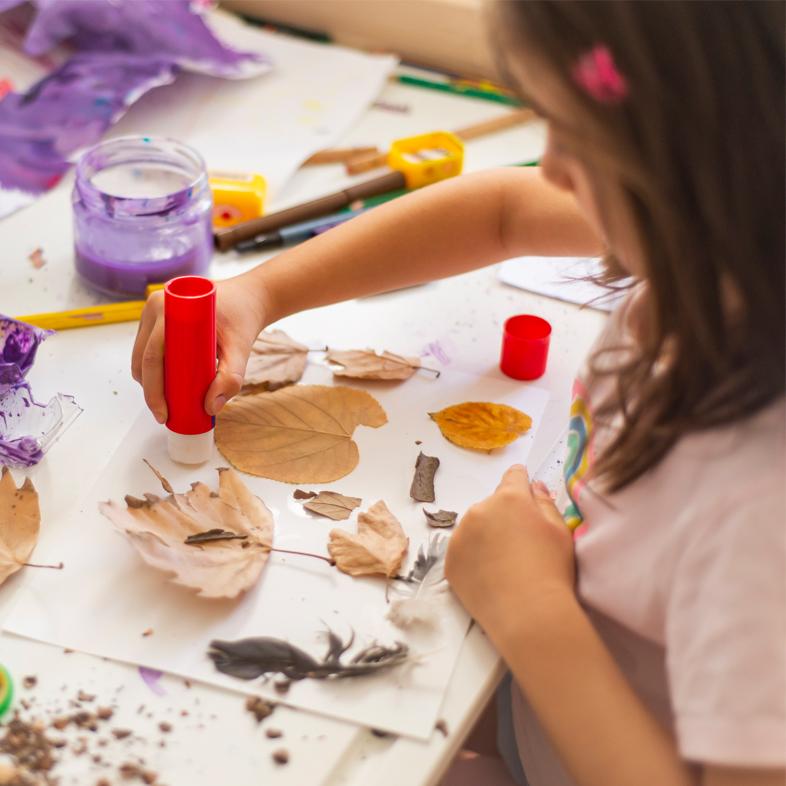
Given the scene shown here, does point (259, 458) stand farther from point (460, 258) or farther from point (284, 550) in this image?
point (460, 258)

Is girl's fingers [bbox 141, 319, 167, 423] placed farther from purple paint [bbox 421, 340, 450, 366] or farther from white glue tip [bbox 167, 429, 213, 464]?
purple paint [bbox 421, 340, 450, 366]

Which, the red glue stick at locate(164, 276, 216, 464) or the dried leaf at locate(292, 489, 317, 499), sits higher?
the red glue stick at locate(164, 276, 216, 464)

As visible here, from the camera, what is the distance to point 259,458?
688 millimetres

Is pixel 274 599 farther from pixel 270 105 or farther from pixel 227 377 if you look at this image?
pixel 270 105

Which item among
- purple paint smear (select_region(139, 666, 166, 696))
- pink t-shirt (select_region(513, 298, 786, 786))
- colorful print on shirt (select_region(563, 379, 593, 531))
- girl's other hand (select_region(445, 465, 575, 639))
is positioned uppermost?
pink t-shirt (select_region(513, 298, 786, 786))

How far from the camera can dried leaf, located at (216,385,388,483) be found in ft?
2.24

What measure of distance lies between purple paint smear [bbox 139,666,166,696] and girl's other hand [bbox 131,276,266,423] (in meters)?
0.19

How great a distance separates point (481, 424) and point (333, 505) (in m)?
0.14

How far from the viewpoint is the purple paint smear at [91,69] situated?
0.98 metres

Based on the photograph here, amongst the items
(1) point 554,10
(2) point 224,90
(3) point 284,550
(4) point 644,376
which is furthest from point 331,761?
(2) point 224,90

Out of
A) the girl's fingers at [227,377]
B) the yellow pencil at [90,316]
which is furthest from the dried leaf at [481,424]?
the yellow pencil at [90,316]

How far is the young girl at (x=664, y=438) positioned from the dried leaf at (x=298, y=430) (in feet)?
0.39

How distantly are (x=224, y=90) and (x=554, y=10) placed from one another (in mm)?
742

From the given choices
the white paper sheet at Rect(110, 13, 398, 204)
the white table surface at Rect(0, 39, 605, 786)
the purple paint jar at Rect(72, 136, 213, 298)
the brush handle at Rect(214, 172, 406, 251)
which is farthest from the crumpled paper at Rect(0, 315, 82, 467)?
the white paper sheet at Rect(110, 13, 398, 204)
